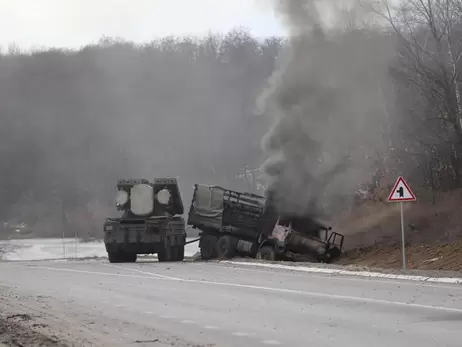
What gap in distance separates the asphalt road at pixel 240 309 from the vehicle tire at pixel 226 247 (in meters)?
7.54

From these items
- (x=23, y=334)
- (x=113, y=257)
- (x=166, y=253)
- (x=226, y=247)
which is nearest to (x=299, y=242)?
(x=226, y=247)

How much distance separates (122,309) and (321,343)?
15.3 ft

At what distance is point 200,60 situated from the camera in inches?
2869

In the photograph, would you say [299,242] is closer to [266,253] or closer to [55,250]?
[266,253]

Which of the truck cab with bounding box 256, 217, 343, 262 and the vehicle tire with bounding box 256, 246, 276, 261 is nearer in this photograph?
the truck cab with bounding box 256, 217, 343, 262

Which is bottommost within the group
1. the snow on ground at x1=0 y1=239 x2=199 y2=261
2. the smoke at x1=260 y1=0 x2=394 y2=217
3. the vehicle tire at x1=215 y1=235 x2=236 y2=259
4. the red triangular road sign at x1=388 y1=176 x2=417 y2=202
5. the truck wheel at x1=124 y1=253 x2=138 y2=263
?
the snow on ground at x1=0 y1=239 x2=199 y2=261

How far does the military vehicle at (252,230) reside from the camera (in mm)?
25234

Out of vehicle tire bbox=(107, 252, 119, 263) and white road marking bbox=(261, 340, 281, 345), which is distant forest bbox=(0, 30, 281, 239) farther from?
white road marking bbox=(261, 340, 281, 345)

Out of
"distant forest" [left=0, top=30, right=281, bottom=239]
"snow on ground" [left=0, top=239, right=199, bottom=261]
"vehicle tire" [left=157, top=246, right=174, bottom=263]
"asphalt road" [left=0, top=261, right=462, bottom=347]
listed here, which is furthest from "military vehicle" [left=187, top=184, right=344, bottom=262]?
"distant forest" [left=0, top=30, right=281, bottom=239]

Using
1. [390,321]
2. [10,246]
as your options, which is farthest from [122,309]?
[10,246]

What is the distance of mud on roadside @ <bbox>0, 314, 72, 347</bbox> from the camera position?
345 inches

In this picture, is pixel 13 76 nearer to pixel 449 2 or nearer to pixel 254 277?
pixel 449 2

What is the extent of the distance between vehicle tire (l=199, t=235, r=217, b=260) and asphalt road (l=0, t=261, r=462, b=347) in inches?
328

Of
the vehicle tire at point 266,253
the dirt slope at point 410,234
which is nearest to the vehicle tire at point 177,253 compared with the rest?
the vehicle tire at point 266,253
